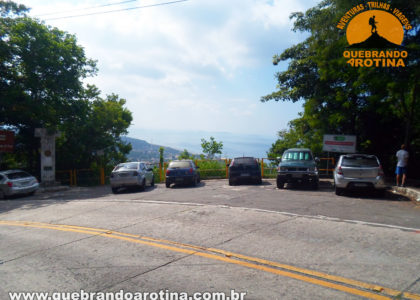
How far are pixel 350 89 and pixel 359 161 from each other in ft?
17.4

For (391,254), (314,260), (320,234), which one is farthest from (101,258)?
(391,254)

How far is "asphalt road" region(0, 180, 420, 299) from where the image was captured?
162 inches

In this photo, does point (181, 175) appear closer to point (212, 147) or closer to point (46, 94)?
point (46, 94)

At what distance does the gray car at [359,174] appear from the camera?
11.2m

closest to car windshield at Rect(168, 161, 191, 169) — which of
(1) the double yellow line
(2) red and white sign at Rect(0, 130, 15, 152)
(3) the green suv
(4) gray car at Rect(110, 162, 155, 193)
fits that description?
(4) gray car at Rect(110, 162, 155, 193)

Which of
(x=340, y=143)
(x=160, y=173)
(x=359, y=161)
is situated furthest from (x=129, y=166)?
(x=340, y=143)

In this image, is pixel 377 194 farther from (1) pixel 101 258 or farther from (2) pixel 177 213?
(1) pixel 101 258

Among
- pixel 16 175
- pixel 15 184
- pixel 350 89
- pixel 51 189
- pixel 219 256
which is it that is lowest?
pixel 51 189

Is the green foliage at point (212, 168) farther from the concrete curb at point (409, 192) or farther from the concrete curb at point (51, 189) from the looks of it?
the concrete curb at point (409, 192)

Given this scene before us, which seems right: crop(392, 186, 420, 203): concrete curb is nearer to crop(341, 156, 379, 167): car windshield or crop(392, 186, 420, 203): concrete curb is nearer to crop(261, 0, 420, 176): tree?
crop(341, 156, 379, 167): car windshield

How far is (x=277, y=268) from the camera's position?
460 cm

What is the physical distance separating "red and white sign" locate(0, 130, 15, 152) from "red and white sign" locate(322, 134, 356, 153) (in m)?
18.7

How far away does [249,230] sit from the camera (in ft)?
22.2

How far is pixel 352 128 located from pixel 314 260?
1489 centimetres
